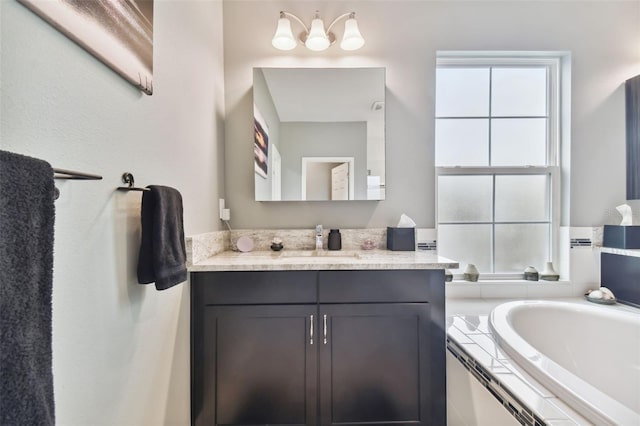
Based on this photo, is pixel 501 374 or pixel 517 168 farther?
pixel 517 168

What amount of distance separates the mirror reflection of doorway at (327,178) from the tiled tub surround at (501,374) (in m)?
1.00

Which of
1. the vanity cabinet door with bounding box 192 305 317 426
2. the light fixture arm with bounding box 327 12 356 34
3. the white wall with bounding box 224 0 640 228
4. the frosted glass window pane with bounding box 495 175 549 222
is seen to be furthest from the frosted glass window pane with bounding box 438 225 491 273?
the light fixture arm with bounding box 327 12 356 34

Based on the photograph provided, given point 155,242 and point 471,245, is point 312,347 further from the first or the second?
point 471,245

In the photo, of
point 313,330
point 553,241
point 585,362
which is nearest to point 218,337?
point 313,330

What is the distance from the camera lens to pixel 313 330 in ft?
4.21

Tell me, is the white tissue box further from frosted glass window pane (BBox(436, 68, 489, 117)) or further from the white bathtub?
frosted glass window pane (BBox(436, 68, 489, 117))

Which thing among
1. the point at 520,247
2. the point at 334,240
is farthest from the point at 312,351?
Result: the point at 520,247

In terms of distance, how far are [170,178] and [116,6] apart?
1.89 ft

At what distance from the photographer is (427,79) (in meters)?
1.84

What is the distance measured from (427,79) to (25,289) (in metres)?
2.17

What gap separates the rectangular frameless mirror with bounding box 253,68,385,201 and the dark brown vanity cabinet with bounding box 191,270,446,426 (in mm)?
706

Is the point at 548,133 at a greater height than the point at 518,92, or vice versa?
the point at 518,92

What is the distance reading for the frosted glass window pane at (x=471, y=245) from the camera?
194cm

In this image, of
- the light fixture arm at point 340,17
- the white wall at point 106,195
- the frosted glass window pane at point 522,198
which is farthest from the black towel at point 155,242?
the frosted glass window pane at point 522,198
